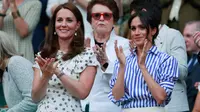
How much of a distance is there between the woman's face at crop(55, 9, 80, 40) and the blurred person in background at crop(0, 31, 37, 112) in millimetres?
594

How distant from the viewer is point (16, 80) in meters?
7.09

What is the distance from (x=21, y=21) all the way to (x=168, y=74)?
123 inches

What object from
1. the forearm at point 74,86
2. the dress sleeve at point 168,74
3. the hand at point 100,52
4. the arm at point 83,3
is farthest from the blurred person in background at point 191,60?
the forearm at point 74,86

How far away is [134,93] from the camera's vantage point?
20.5ft

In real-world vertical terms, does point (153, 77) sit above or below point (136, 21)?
below

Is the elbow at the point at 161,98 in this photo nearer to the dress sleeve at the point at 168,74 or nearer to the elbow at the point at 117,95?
the dress sleeve at the point at 168,74

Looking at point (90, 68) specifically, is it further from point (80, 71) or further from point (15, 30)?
point (15, 30)

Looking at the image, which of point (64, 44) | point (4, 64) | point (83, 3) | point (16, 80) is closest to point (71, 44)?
point (64, 44)

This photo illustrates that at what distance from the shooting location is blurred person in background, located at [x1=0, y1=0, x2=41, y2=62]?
345 inches

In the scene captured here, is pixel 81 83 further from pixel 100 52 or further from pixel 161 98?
pixel 161 98

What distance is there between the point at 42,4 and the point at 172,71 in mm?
4039

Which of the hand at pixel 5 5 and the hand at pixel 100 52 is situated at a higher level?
the hand at pixel 5 5

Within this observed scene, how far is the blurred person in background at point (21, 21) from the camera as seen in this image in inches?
345

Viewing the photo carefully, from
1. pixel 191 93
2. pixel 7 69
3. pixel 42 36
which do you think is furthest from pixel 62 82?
pixel 42 36
